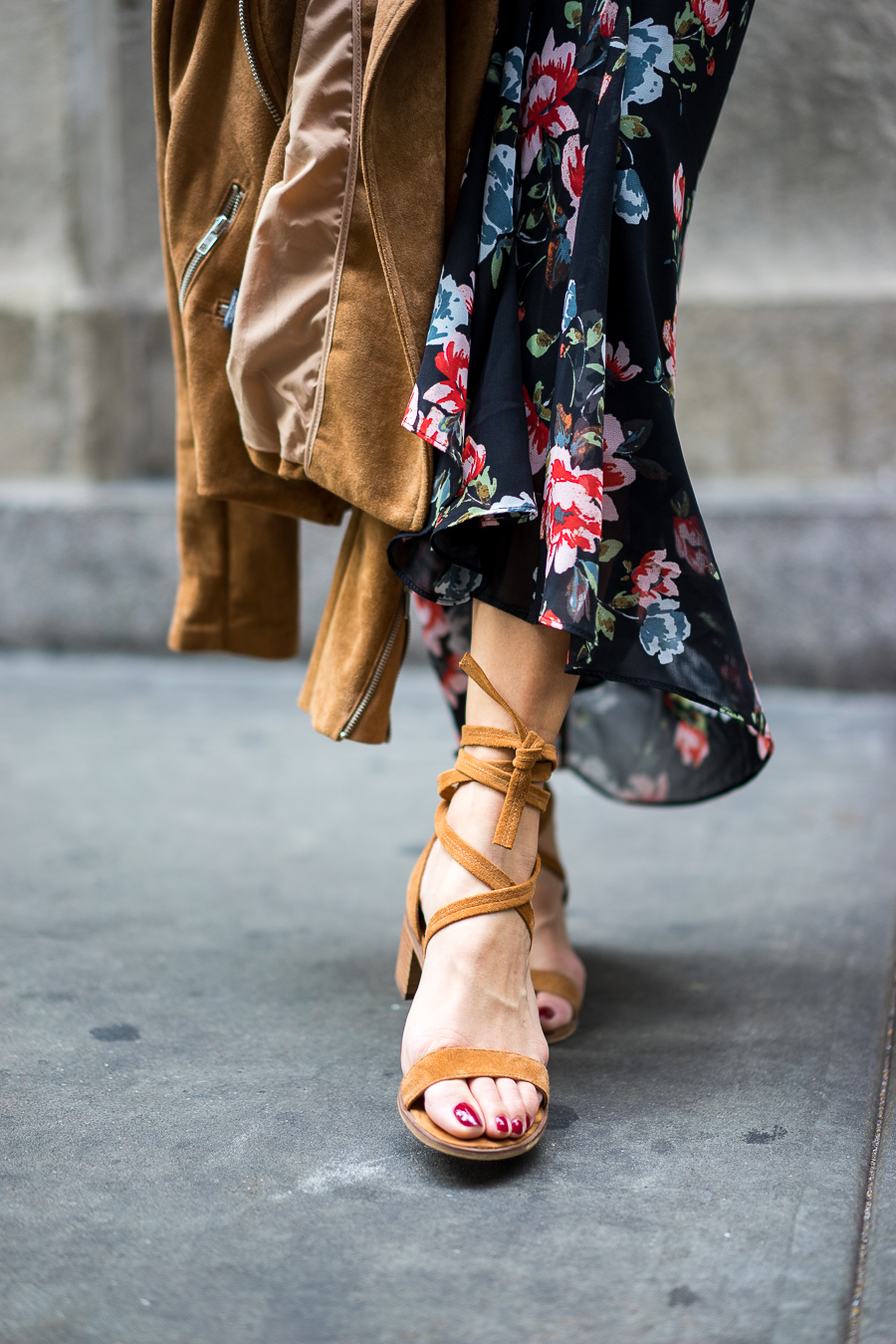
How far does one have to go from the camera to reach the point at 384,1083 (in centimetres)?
110

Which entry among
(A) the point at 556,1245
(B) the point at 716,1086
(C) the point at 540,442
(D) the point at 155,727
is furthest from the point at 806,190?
(A) the point at 556,1245

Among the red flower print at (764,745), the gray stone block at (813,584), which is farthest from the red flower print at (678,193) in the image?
the gray stone block at (813,584)

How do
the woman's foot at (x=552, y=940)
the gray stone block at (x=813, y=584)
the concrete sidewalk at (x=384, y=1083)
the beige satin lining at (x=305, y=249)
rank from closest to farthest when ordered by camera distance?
the concrete sidewalk at (x=384, y=1083) < the beige satin lining at (x=305, y=249) < the woman's foot at (x=552, y=940) < the gray stone block at (x=813, y=584)

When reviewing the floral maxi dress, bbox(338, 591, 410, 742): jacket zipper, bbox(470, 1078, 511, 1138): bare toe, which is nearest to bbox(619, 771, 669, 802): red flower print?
the floral maxi dress

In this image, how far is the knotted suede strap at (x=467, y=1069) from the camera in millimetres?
972

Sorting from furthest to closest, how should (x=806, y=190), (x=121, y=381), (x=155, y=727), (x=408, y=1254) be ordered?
(x=121, y=381) < (x=806, y=190) < (x=155, y=727) < (x=408, y=1254)

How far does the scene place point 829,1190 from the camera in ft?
3.03

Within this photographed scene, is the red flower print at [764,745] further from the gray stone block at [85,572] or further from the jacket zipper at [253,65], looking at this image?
the gray stone block at [85,572]

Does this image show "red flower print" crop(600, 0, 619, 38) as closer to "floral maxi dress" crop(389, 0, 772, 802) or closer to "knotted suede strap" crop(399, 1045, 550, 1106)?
"floral maxi dress" crop(389, 0, 772, 802)

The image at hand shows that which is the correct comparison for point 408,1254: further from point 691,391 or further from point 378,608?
point 691,391

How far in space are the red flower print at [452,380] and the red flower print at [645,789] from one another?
0.63 meters

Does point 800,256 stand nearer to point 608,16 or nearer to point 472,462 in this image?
point 608,16

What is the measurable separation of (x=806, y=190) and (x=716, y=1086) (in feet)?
8.29

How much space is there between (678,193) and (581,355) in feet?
→ 0.68
